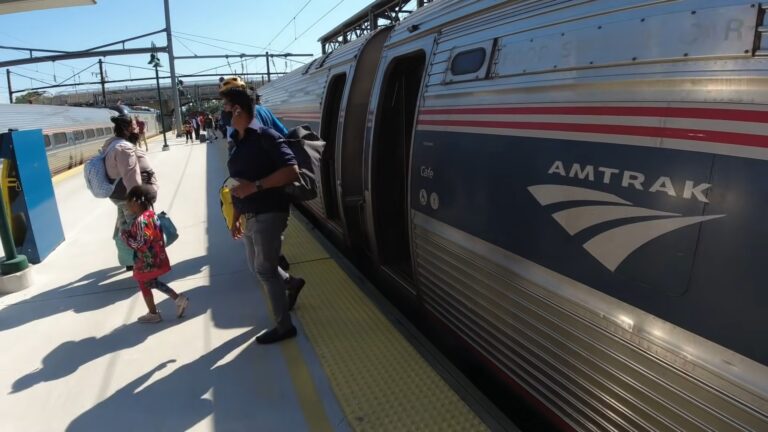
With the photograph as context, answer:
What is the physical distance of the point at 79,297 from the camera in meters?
4.70

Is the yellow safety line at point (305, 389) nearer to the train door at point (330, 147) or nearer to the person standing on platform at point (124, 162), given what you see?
the person standing on platform at point (124, 162)

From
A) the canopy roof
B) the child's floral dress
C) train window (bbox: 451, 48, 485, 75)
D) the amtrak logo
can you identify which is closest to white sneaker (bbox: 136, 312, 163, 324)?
the child's floral dress

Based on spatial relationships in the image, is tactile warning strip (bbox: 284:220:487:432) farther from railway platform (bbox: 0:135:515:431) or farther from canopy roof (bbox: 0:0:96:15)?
canopy roof (bbox: 0:0:96:15)

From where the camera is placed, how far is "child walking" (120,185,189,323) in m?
3.85

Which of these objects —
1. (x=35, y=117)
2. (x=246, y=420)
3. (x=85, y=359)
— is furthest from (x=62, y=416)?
(x=35, y=117)

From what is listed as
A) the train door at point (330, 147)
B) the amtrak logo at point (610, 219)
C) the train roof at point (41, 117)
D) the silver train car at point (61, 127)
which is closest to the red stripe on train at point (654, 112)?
the amtrak logo at point (610, 219)

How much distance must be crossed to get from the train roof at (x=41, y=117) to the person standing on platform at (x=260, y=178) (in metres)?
13.0

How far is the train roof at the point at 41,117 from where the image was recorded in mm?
13689

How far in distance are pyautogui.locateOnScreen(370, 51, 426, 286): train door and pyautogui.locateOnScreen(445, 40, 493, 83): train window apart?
131 centimetres

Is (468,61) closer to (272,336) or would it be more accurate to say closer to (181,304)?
(272,336)

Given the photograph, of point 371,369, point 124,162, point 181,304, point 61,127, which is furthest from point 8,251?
point 61,127

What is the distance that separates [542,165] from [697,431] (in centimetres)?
116

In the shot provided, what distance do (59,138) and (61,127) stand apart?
72 cm

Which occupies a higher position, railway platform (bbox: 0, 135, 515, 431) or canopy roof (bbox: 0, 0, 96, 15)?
canopy roof (bbox: 0, 0, 96, 15)
